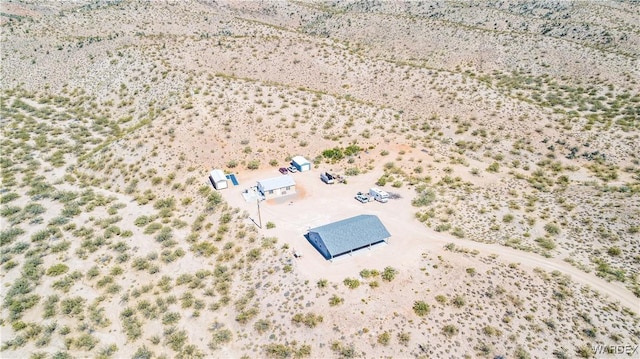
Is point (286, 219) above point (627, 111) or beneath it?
beneath

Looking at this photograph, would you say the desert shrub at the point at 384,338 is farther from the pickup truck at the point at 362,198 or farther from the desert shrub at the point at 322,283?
the pickup truck at the point at 362,198

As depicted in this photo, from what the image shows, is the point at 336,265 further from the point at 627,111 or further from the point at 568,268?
the point at 627,111

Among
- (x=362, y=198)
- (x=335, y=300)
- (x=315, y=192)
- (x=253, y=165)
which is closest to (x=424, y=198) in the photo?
(x=362, y=198)

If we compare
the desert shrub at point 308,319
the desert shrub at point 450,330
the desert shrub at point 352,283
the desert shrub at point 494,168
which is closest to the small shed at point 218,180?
the desert shrub at point 352,283

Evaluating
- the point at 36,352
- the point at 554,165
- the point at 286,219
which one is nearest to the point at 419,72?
the point at 554,165

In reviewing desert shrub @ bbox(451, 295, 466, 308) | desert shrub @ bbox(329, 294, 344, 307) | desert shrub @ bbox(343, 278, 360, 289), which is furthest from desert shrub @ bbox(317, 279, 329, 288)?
desert shrub @ bbox(451, 295, 466, 308)

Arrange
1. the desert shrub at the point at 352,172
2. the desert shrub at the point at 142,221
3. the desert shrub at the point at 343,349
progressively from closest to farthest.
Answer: the desert shrub at the point at 343,349
the desert shrub at the point at 142,221
the desert shrub at the point at 352,172
